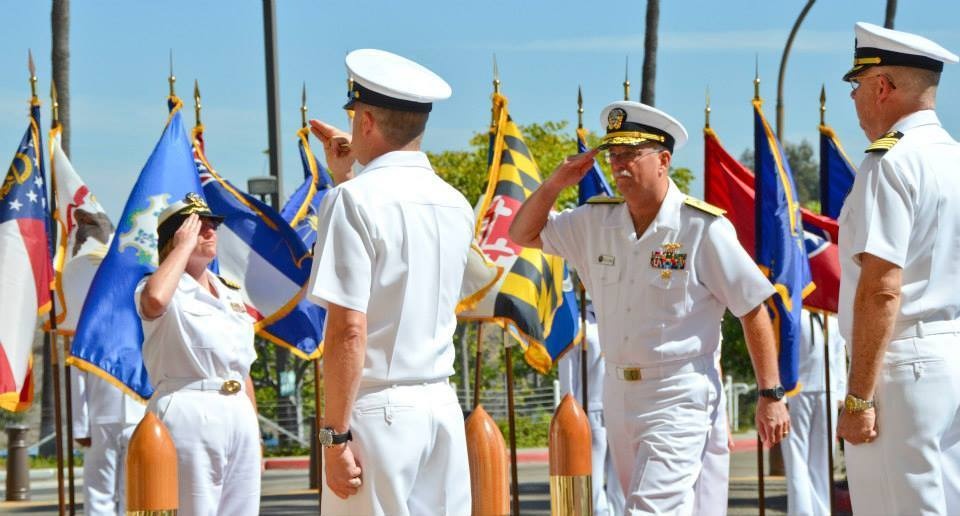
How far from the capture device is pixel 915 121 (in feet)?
19.7

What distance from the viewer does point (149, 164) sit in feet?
33.1

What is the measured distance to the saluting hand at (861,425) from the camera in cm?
576

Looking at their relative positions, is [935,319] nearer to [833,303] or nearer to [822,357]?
[833,303]

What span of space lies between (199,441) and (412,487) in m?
2.29

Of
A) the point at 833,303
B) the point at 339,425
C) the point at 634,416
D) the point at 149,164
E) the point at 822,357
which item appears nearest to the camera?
the point at 339,425

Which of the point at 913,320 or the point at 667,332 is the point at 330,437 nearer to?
the point at 913,320

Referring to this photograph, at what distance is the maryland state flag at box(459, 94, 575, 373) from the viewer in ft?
34.4

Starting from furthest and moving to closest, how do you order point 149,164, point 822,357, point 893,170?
point 822,357
point 149,164
point 893,170

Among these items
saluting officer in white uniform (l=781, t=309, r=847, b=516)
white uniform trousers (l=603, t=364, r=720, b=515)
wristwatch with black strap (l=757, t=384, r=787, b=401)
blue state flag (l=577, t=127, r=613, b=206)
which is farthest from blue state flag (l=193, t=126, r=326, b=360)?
saluting officer in white uniform (l=781, t=309, r=847, b=516)

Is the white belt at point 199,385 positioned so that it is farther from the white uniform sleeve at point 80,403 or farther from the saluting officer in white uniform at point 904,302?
the white uniform sleeve at point 80,403

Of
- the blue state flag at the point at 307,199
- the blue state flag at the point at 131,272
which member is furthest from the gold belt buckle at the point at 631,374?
the blue state flag at the point at 307,199

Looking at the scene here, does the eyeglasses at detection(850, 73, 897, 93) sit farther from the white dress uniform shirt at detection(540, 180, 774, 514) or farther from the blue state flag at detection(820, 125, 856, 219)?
the blue state flag at detection(820, 125, 856, 219)

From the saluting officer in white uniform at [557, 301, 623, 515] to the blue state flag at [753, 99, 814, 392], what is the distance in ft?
10.4

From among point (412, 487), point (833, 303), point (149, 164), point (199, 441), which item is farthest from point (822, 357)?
point (412, 487)
